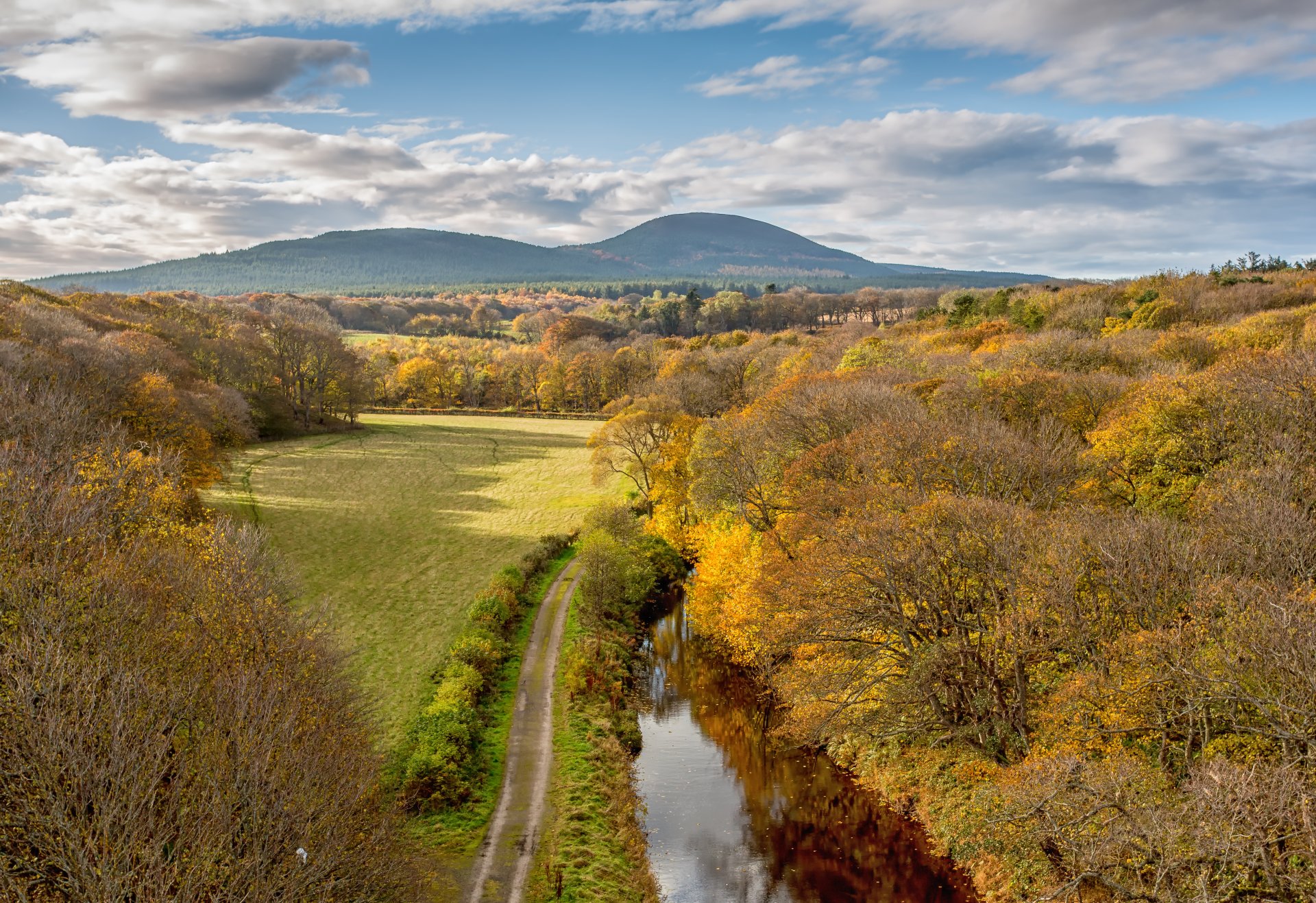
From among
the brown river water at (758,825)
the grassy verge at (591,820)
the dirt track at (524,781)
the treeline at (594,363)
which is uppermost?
the treeline at (594,363)

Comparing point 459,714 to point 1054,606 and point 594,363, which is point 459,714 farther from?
point 594,363

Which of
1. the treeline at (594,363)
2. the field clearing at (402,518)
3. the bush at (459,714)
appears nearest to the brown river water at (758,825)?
the bush at (459,714)

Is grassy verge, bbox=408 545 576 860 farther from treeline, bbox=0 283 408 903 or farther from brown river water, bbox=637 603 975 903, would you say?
brown river water, bbox=637 603 975 903

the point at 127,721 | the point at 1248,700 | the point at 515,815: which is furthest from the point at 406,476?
the point at 1248,700

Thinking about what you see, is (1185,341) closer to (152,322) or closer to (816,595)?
(816,595)

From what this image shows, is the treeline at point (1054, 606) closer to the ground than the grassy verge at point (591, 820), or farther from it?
farther from it

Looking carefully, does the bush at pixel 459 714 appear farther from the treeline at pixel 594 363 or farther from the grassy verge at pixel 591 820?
the treeline at pixel 594 363

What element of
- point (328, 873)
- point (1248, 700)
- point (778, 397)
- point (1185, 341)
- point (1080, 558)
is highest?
point (1185, 341)
